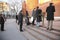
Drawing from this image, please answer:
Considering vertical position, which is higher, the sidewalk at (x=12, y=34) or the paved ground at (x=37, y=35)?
the paved ground at (x=37, y=35)

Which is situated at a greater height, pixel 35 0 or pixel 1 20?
pixel 35 0

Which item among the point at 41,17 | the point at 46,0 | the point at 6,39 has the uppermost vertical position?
the point at 46,0

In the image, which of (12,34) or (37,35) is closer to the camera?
(37,35)

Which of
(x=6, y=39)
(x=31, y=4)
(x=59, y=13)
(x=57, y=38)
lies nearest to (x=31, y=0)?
(x=31, y=4)

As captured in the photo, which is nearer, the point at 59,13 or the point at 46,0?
the point at 59,13

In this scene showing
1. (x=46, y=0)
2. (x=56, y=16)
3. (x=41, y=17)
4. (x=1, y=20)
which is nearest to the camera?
(x=41, y=17)

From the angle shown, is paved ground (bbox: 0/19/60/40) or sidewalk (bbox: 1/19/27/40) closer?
paved ground (bbox: 0/19/60/40)

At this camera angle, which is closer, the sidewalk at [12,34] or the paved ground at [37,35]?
the paved ground at [37,35]

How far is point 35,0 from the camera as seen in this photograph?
115 ft

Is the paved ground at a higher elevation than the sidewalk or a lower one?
higher

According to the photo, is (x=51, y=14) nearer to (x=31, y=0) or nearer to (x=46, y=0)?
(x=46, y=0)

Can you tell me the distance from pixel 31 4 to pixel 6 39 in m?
22.4

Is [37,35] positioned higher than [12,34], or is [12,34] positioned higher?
[37,35]

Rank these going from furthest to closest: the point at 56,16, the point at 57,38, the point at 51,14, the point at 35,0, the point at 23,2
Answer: the point at 23,2 → the point at 35,0 → the point at 56,16 → the point at 51,14 → the point at 57,38
